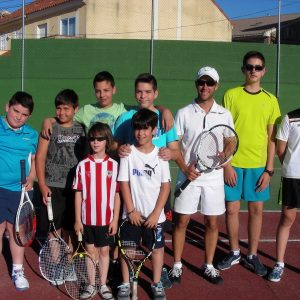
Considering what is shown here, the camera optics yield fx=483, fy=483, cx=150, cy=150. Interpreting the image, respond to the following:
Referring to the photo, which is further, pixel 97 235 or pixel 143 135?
pixel 97 235

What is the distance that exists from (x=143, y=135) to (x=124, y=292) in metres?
1.19

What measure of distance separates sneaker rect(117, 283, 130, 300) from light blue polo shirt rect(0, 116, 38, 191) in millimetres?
1131

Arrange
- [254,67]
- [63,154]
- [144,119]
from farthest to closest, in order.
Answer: [254,67], [63,154], [144,119]

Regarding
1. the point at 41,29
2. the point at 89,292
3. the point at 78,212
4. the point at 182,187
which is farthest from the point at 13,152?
the point at 41,29

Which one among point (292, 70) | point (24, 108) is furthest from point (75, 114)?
point (292, 70)

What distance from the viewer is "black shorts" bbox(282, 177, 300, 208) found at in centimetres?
398

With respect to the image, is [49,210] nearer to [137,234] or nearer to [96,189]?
[96,189]

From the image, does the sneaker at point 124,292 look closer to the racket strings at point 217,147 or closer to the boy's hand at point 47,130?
the racket strings at point 217,147

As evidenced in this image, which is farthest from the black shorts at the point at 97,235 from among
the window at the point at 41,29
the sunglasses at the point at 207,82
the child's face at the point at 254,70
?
the window at the point at 41,29

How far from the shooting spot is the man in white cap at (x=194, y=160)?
391 cm

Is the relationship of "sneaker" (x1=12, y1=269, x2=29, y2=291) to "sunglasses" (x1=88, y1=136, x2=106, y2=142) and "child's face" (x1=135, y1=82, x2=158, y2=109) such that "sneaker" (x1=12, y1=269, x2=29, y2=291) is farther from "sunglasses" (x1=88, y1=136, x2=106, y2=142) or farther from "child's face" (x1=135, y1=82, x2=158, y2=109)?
"child's face" (x1=135, y1=82, x2=158, y2=109)

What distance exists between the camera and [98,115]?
13.0 feet

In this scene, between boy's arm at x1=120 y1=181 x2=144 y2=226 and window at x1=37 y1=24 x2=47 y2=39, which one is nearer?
boy's arm at x1=120 y1=181 x2=144 y2=226

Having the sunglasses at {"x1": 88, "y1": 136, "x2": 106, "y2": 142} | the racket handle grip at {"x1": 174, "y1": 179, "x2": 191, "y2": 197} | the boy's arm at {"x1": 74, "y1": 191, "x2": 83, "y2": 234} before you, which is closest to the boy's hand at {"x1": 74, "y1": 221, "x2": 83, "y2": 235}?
the boy's arm at {"x1": 74, "y1": 191, "x2": 83, "y2": 234}
